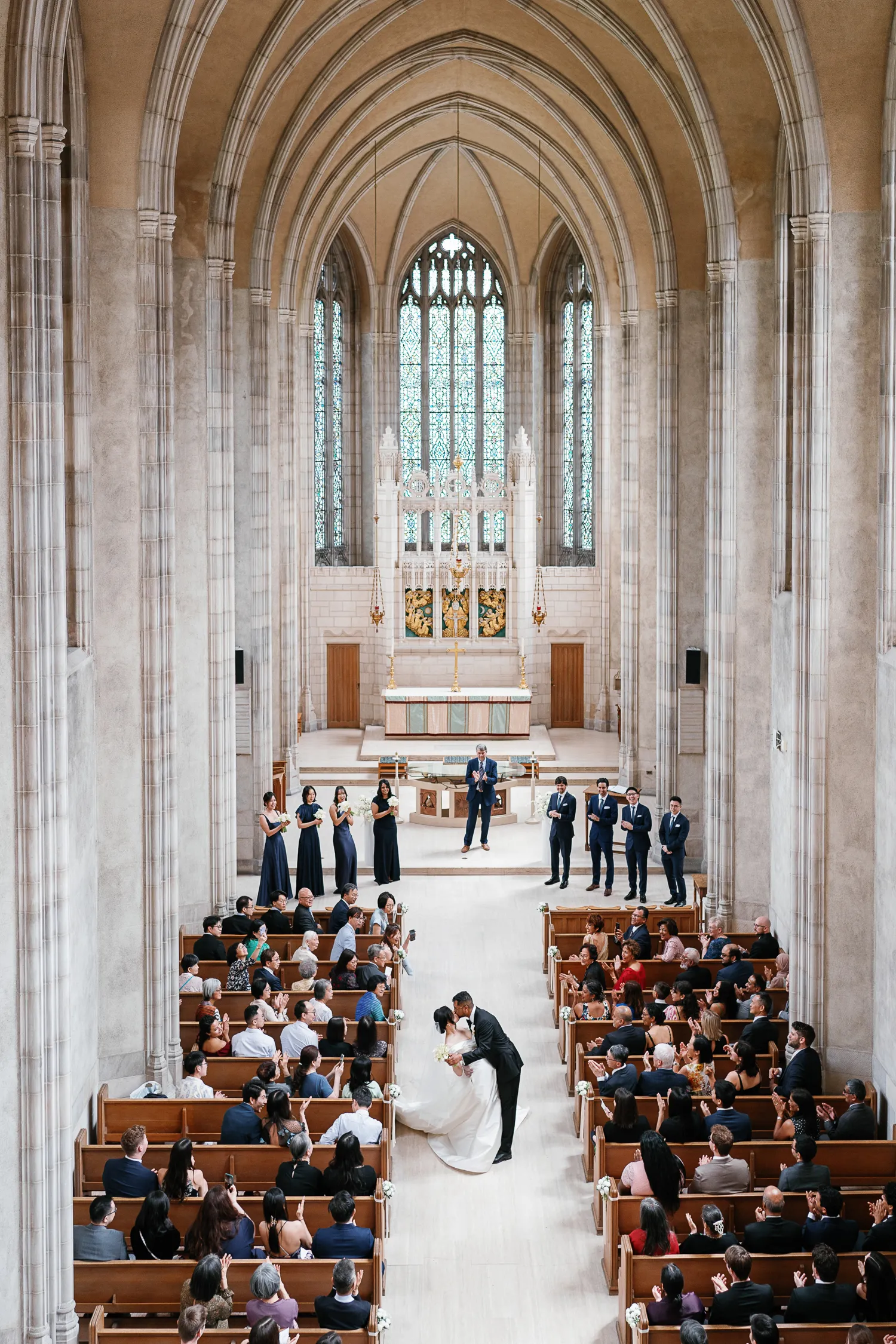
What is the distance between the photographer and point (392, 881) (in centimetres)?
2033

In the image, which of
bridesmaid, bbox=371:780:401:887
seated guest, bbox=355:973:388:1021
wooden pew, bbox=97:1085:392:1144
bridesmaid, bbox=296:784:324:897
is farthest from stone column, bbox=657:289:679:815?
wooden pew, bbox=97:1085:392:1144

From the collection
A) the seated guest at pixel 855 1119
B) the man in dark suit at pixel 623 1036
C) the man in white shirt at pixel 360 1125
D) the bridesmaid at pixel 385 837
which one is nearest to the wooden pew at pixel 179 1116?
the man in white shirt at pixel 360 1125

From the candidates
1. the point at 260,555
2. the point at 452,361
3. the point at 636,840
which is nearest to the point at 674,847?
the point at 636,840

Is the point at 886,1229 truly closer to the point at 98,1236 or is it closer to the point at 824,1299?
the point at 824,1299

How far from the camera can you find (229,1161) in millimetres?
10570

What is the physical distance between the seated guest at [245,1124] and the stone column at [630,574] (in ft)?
46.5

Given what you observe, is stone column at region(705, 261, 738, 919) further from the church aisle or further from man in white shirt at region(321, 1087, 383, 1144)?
man in white shirt at region(321, 1087, 383, 1144)

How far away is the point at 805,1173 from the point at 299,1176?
3.37m

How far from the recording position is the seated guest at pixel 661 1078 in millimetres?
11711

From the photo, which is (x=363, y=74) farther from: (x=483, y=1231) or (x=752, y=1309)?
(x=752, y=1309)

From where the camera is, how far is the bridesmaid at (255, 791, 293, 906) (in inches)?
690

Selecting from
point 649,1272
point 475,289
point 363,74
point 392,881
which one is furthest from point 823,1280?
point 475,289

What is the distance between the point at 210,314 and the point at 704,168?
19.4 feet

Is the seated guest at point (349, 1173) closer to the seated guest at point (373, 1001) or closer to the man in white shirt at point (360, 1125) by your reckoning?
the man in white shirt at point (360, 1125)
